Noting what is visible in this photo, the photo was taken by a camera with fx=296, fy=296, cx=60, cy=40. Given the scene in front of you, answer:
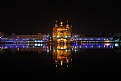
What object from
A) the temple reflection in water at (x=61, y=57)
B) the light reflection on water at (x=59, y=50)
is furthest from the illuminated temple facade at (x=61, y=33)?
the temple reflection in water at (x=61, y=57)

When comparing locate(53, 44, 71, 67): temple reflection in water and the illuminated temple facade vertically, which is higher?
the illuminated temple facade

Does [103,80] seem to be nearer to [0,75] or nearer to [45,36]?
[0,75]

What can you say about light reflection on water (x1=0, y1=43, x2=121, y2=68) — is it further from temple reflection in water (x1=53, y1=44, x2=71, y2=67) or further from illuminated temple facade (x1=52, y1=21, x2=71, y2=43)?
illuminated temple facade (x1=52, y1=21, x2=71, y2=43)

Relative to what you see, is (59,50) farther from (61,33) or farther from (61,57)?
(61,33)

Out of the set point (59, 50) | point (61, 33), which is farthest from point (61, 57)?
point (61, 33)

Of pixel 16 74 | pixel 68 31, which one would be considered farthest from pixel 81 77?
pixel 68 31

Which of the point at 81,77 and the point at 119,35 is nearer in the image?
the point at 81,77

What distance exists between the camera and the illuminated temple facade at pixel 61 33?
74062mm

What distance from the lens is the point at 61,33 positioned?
76000 millimetres

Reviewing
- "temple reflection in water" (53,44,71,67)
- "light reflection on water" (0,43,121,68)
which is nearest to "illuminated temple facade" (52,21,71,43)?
"light reflection on water" (0,43,121,68)

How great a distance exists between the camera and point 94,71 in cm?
1100

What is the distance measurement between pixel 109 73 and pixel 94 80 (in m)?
1.48

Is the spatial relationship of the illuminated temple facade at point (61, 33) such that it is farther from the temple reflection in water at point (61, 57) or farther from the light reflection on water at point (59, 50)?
the temple reflection in water at point (61, 57)

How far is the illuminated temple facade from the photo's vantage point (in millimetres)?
74062
